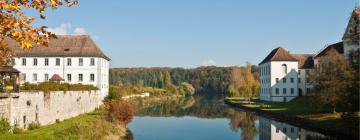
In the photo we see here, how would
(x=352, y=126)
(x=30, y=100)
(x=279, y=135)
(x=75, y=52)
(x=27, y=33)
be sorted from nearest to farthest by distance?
(x=27, y=33)
(x=30, y=100)
(x=352, y=126)
(x=279, y=135)
(x=75, y=52)

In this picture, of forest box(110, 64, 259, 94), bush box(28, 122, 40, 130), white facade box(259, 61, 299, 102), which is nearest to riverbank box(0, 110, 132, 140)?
bush box(28, 122, 40, 130)

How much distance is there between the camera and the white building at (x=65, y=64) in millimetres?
44562

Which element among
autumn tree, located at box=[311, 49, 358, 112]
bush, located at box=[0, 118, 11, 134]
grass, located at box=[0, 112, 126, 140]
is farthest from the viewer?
autumn tree, located at box=[311, 49, 358, 112]

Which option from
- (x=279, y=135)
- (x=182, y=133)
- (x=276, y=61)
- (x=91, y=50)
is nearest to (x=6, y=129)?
(x=182, y=133)

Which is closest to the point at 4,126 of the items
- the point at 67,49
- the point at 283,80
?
the point at 67,49

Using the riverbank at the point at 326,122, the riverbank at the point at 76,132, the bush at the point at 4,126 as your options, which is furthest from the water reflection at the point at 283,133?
the bush at the point at 4,126

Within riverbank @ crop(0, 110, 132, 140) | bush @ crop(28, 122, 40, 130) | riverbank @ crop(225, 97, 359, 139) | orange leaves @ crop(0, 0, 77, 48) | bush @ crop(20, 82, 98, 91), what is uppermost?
orange leaves @ crop(0, 0, 77, 48)

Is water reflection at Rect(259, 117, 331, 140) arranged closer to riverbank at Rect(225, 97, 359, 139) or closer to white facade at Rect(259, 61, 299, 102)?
riverbank at Rect(225, 97, 359, 139)

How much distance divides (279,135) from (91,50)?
83.3 ft

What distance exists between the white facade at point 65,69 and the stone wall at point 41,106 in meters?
8.64

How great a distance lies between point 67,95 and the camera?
29.4 m

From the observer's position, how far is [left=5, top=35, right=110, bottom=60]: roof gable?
4450cm

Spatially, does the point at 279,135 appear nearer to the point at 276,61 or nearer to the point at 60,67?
the point at 60,67

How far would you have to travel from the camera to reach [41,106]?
23531 millimetres
